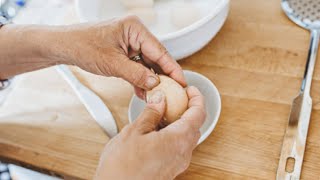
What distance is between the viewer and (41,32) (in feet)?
2.48

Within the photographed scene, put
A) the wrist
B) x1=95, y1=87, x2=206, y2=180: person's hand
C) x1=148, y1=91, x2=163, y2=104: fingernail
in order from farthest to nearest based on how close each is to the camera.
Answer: the wrist, x1=148, y1=91, x2=163, y2=104: fingernail, x1=95, y1=87, x2=206, y2=180: person's hand

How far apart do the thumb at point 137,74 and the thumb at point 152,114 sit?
2 centimetres

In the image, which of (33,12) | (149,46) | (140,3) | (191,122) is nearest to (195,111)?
(191,122)

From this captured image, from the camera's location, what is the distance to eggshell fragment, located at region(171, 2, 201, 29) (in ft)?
2.86

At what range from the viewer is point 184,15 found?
34.4 inches

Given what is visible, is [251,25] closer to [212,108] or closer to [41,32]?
[212,108]

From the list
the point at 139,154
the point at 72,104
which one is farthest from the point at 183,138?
the point at 72,104

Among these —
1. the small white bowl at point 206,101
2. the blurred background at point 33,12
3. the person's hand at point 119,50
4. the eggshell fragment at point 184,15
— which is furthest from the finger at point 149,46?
the blurred background at point 33,12

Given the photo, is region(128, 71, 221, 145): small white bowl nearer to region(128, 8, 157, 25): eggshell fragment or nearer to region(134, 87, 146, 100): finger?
region(134, 87, 146, 100): finger

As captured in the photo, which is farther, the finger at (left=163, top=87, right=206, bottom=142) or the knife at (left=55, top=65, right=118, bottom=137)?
the knife at (left=55, top=65, right=118, bottom=137)

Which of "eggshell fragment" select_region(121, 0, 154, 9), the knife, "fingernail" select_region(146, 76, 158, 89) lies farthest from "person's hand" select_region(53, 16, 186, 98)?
"eggshell fragment" select_region(121, 0, 154, 9)

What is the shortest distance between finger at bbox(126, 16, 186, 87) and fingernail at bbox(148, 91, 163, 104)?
0.06 m

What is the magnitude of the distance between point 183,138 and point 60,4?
696 mm

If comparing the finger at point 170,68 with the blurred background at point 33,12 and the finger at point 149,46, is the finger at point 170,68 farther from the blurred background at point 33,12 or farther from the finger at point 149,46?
the blurred background at point 33,12
